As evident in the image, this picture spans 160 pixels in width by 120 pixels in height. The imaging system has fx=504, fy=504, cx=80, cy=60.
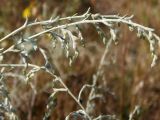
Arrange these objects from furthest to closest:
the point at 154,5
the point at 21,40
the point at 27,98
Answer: the point at 154,5 < the point at 27,98 < the point at 21,40

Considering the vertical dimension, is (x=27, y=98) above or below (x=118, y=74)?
above

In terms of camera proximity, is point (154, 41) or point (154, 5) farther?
point (154, 5)

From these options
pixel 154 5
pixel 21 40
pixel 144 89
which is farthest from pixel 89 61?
pixel 21 40

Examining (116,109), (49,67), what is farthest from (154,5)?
(49,67)

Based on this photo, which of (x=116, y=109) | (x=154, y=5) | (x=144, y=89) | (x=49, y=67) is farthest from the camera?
(x=154, y=5)

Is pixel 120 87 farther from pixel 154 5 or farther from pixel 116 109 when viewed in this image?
pixel 154 5

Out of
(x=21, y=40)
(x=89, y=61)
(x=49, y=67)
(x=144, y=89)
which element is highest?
(x=21, y=40)

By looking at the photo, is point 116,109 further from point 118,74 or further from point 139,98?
point 118,74

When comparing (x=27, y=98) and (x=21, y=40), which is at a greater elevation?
(x=21, y=40)

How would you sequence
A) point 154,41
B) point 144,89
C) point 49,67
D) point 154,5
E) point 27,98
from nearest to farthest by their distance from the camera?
point 154,41
point 49,67
point 27,98
point 144,89
point 154,5
